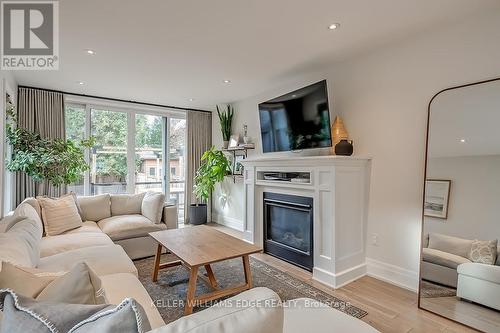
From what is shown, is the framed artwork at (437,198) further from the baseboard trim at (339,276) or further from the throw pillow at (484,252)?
the baseboard trim at (339,276)

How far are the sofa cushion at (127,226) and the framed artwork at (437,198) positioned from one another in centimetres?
315

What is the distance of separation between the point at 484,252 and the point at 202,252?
89.9 inches

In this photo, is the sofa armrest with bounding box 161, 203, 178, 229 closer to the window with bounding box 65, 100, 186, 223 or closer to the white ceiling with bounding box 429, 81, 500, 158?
the window with bounding box 65, 100, 186, 223

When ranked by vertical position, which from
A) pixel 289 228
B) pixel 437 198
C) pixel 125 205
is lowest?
pixel 289 228

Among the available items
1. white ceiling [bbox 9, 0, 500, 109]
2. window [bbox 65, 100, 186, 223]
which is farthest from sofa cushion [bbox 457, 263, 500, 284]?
window [bbox 65, 100, 186, 223]

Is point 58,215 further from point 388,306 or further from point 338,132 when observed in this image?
point 388,306

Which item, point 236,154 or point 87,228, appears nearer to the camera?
point 87,228

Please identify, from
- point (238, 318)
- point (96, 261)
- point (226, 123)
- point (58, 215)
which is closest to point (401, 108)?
point (238, 318)

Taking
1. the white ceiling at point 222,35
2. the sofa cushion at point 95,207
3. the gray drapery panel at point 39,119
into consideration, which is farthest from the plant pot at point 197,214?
the white ceiling at point 222,35

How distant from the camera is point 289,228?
346cm

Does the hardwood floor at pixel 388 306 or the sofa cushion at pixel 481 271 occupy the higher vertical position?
the sofa cushion at pixel 481 271

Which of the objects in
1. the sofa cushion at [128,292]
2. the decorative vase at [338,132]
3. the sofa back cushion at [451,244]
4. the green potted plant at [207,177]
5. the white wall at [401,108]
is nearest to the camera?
the sofa cushion at [128,292]

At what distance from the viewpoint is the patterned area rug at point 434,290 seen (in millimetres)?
2207

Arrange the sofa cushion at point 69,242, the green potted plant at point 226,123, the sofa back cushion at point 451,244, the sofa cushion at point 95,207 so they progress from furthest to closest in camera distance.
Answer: the green potted plant at point 226,123 < the sofa cushion at point 95,207 < the sofa cushion at point 69,242 < the sofa back cushion at point 451,244
